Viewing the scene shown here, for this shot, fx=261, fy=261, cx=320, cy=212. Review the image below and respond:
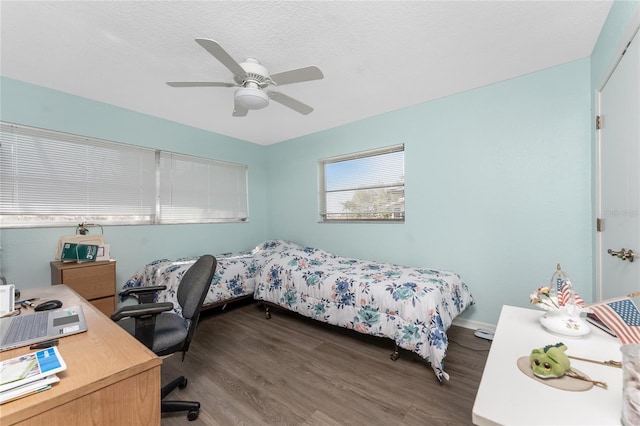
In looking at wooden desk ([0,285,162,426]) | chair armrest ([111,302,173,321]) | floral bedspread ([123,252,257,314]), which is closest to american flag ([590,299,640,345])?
wooden desk ([0,285,162,426])

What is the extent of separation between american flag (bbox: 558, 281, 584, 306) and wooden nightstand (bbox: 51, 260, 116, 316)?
354 cm

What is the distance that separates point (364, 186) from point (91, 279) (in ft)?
10.6

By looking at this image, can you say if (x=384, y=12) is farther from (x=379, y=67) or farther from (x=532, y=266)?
(x=532, y=266)

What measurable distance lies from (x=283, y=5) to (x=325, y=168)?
261cm

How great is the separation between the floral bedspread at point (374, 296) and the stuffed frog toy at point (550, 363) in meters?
1.19

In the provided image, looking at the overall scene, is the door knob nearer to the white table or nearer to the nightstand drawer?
the white table

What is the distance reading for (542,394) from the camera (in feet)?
2.37

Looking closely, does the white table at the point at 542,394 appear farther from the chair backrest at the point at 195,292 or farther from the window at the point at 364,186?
the window at the point at 364,186

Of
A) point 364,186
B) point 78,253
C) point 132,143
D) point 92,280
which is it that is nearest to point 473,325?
point 364,186

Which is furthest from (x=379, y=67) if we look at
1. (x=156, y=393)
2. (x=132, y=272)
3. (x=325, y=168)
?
(x=132, y=272)

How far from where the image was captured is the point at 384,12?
1.70 m

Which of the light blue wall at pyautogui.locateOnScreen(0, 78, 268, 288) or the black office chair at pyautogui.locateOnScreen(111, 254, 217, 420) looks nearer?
the black office chair at pyautogui.locateOnScreen(111, 254, 217, 420)

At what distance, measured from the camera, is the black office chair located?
1.44 metres

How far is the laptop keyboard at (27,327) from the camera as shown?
1037 millimetres
